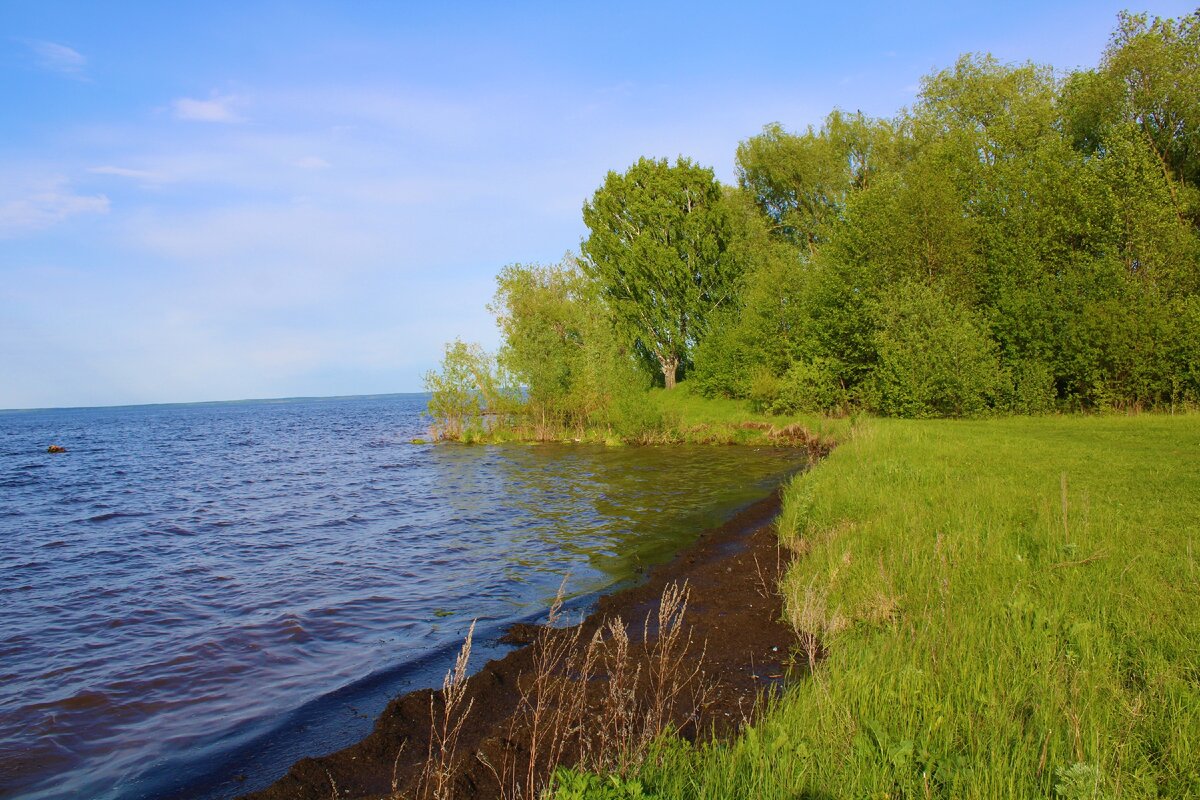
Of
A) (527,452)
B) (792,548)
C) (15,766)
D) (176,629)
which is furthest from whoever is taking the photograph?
(527,452)

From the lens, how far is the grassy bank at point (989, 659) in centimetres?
422

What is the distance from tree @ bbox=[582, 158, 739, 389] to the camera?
50.5 m

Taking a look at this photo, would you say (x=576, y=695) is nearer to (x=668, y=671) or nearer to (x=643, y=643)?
(x=668, y=671)

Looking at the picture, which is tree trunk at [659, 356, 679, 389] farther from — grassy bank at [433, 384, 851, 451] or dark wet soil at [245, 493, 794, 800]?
dark wet soil at [245, 493, 794, 800]

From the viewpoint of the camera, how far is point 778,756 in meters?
4.65

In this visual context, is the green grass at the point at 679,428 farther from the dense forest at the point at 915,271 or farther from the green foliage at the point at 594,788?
the green foliage at the point at 594,788

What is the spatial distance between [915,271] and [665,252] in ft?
63.4

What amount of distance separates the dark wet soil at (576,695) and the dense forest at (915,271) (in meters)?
24.9

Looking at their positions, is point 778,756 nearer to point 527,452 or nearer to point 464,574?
point 464,574

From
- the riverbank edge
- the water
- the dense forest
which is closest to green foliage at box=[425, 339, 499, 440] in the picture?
the dense forest

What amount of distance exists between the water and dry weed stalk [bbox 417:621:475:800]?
1347 millimetres

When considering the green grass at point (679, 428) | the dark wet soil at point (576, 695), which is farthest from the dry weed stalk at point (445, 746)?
the green grass at point (679, 428)

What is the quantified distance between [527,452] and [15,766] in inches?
1253

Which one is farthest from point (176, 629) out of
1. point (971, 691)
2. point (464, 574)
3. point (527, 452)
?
point (527, 452)
